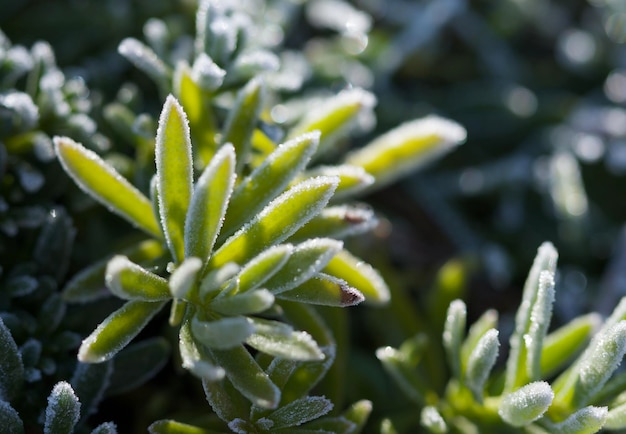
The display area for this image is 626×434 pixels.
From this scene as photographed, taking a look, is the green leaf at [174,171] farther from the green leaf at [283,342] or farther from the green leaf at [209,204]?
the green leaf at [283,342]

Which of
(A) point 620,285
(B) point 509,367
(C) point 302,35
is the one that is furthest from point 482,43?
(B) point 509,367

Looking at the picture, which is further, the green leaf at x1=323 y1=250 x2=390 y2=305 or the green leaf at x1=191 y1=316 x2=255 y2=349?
the green leaf at x1=323 y1=250 x2=390 y2=305

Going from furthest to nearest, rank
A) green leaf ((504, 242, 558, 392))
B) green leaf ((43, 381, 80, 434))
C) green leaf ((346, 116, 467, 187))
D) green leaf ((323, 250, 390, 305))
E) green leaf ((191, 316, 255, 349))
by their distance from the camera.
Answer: green leaf ((346, 116, 467, 187)) < green leaf ((323, 250, 390, 305)) < green leaf ((504, 242, 558, 392)) < green leaf ((43, 381, 80, 434)) < green leaf ((191, 316, 255, 349))

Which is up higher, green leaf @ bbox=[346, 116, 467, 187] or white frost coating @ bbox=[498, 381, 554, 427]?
green leaf @ bbox=[346, 116, 467, 187]

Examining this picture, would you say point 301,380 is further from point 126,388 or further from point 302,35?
point 302,35

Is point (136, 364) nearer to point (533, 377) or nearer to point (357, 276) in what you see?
point (357, 276)

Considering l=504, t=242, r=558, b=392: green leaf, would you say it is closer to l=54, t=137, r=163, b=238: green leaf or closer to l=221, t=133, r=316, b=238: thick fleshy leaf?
l=221, t=133, r=316, b=238: thick fleshy leaf

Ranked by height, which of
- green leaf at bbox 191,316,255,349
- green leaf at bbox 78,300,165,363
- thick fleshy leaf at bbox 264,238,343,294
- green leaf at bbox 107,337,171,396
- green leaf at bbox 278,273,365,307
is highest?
thick fleshy leaf at bbox 264,238,343,294

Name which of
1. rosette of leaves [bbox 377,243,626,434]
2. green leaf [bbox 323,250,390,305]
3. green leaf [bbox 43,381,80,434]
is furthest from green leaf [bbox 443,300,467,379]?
green leaf [bbox 43,381,80,434]

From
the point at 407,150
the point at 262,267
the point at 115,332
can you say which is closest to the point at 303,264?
the point at 262,267
